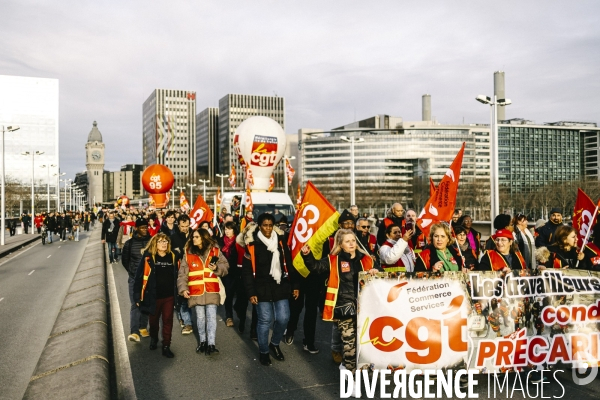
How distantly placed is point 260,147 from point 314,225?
76.8ft

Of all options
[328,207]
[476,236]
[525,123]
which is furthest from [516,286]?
[525,123]

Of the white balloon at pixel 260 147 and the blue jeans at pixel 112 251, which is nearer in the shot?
the blue jeans at pixel 112 251

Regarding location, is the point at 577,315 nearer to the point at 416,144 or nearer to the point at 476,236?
the point at 476,236

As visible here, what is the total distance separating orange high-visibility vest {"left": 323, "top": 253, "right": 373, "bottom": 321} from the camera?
6.25m

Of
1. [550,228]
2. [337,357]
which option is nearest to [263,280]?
[337,357]

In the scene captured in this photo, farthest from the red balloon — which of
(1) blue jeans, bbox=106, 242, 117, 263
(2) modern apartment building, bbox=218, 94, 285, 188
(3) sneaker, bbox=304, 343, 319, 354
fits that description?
(2) modern apartment building, bbox=218, 94, 285, 188

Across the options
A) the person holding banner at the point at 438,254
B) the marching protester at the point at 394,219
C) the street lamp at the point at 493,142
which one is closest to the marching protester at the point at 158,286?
the person holding banner at the point at 438,254

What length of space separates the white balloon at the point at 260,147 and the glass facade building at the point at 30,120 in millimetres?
83245

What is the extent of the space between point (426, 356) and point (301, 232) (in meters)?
2.23

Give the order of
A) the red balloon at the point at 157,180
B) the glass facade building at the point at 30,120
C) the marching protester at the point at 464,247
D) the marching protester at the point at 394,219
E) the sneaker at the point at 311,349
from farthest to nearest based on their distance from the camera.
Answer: the glass facade building at the point at 30,120
the red balloon at the point at 157,180
the marching protester at the point at 394,219
the marching protester at the point at 464,247
the sneaker at the point at 311,349

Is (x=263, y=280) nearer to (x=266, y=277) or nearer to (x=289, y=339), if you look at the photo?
(x=266, y=277)

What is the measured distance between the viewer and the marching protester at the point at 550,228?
34.2ft

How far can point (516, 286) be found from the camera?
239 inches

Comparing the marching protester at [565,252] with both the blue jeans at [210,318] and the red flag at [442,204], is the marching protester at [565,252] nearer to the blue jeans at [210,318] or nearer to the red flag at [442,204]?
the red flag at [442,204]
